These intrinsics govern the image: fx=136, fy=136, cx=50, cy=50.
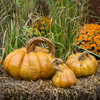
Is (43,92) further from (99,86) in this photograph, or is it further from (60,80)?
(99,86)

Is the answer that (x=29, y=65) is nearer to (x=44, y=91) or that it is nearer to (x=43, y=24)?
(x=44, y=91)

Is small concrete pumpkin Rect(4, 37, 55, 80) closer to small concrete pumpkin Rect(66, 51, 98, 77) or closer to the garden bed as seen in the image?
the garden bed

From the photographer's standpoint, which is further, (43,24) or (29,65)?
(43,24)

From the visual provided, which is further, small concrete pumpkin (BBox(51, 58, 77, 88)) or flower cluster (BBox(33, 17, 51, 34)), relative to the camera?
flower cluster (BBox(33, 17, 51, 34))

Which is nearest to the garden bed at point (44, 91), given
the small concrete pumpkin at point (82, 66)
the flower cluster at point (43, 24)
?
the small concrete pumpkin at point (82, 66)

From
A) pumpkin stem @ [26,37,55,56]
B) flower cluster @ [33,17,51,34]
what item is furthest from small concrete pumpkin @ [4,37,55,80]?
flower cluster @ [33,17,51,34]

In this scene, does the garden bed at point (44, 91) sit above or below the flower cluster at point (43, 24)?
below

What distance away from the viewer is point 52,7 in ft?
7.13

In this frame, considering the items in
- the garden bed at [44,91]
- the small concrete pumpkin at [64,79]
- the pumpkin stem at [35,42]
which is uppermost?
the pumpkin stem at [35,42]

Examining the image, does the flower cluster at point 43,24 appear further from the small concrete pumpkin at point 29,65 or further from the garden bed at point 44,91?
the garden bed at point 44,91

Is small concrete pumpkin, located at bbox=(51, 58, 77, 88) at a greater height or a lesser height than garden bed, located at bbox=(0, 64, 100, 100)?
greater

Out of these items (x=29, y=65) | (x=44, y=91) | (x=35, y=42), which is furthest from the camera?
(x=35, y=42)

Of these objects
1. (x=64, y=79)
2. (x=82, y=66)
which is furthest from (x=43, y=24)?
(x=64, y=79)

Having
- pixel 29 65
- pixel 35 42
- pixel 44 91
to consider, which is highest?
pixel 35 42
